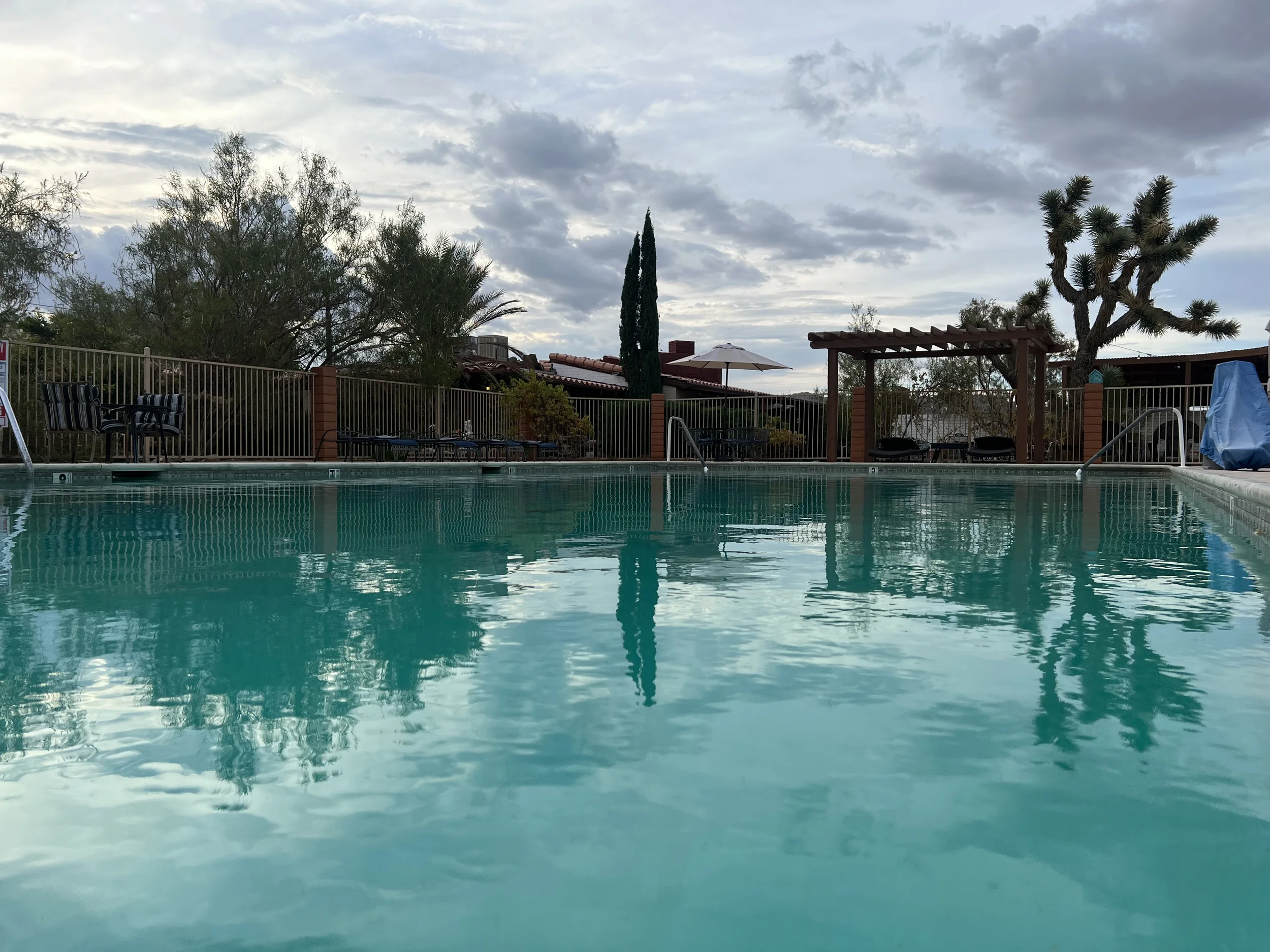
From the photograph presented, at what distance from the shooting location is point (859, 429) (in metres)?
21.8

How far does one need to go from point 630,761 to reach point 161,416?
41.6 feet

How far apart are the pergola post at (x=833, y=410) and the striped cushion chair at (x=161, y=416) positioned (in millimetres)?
12953

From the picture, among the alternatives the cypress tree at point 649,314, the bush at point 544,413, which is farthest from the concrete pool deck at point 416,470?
the cypress tree at point 649,314

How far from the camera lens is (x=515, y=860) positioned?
1466 mm

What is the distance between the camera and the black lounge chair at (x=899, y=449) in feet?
67.8

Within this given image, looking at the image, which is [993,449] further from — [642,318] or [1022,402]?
[642,318]

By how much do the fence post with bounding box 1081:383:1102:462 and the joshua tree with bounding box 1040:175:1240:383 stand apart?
7344mm

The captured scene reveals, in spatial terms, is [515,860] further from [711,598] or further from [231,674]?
[711,598]

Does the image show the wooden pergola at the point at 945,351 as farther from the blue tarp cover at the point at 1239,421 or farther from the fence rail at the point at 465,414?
the blue tarp cover at the point at 1239,421

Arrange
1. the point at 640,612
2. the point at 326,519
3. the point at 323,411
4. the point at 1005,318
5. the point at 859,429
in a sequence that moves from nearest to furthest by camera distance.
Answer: the point at 640,612 < the point at 326,519 < the point at 323,411 < the point at 859,429 < the point at 1005,318

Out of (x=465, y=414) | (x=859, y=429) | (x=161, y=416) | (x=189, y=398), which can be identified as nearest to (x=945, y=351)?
(x=859, y=429)

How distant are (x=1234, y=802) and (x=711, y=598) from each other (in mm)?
2227

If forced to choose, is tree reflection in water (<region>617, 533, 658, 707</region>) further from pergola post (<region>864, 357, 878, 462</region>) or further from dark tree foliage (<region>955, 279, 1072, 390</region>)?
dark tree foliage (<region>955, 279, 1072, 390</region>)

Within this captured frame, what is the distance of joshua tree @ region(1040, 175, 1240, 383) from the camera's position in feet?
87.7
